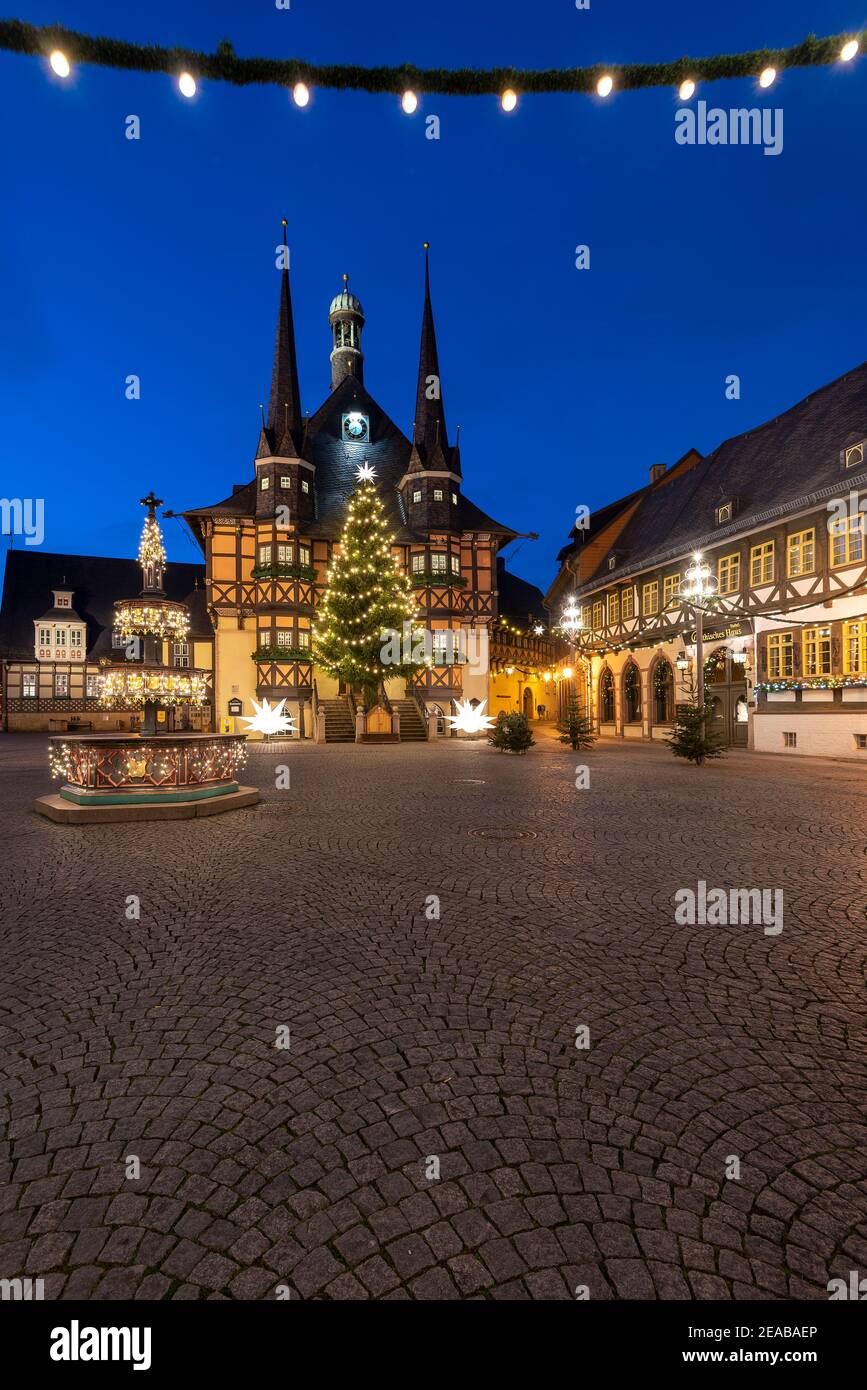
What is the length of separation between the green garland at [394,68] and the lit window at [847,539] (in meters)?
16.7

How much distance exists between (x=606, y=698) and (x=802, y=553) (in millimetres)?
13057

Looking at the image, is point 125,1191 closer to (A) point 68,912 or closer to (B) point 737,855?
(A) point 68,912

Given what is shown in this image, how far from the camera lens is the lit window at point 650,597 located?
27.6 meters

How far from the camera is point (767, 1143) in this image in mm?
2477

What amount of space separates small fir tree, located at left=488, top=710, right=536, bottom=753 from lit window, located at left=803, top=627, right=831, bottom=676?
30.8 feet

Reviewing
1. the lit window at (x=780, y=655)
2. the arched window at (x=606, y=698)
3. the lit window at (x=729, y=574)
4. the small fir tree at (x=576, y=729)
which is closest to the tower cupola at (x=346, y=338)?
the arched window at (x=606, y=698)

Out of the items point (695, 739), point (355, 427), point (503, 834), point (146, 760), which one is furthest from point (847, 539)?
point (355, 427)

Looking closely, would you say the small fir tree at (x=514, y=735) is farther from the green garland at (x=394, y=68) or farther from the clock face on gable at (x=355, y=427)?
the clock face on gable at (x=355, y=427)

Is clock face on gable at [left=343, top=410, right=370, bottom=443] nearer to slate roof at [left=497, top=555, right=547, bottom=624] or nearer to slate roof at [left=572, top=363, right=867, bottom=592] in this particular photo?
slate roof at [left=572, top=363, right=867, bottom=592]

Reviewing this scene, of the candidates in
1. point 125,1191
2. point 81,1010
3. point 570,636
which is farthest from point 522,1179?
point 570,636

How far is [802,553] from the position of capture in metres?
20.2

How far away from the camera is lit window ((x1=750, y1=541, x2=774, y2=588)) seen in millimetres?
21500

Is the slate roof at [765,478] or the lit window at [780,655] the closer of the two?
the slate roof at [765,478]
